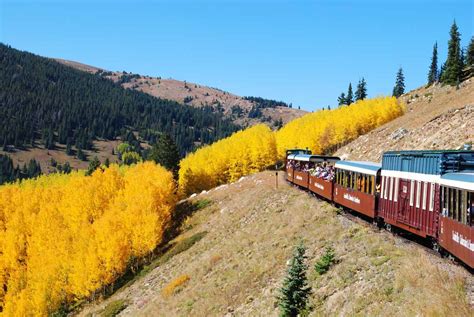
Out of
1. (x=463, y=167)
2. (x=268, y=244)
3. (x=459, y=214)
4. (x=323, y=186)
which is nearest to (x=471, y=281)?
(x=459, y=214)

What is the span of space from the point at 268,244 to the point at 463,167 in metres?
17.3

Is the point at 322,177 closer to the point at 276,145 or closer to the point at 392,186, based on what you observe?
the point at 392,186

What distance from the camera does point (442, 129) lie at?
66875 mm

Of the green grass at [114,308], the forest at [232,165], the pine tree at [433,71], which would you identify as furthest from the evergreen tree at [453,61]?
the green grass at [114,308]

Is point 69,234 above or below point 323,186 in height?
below

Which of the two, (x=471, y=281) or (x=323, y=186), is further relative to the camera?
(x=323, y=186)

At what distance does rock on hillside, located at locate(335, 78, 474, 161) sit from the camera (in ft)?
193

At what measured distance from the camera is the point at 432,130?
234ft

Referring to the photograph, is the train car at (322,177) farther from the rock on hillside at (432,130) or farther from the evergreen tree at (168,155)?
the evergreen tree at (168,155)

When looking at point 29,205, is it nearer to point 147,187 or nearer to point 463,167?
point 147,187

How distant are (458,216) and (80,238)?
57.1 metres

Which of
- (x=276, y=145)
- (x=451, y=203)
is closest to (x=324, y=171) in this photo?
(x=451, y=203)

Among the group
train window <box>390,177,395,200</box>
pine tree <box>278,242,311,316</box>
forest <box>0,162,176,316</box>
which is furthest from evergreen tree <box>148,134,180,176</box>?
pine tree <box>278,242,311,316</box>

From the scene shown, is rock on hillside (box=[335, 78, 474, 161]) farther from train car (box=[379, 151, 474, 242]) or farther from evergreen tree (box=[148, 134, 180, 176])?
evergreen tree (box=[148, 134, 180, 176])
